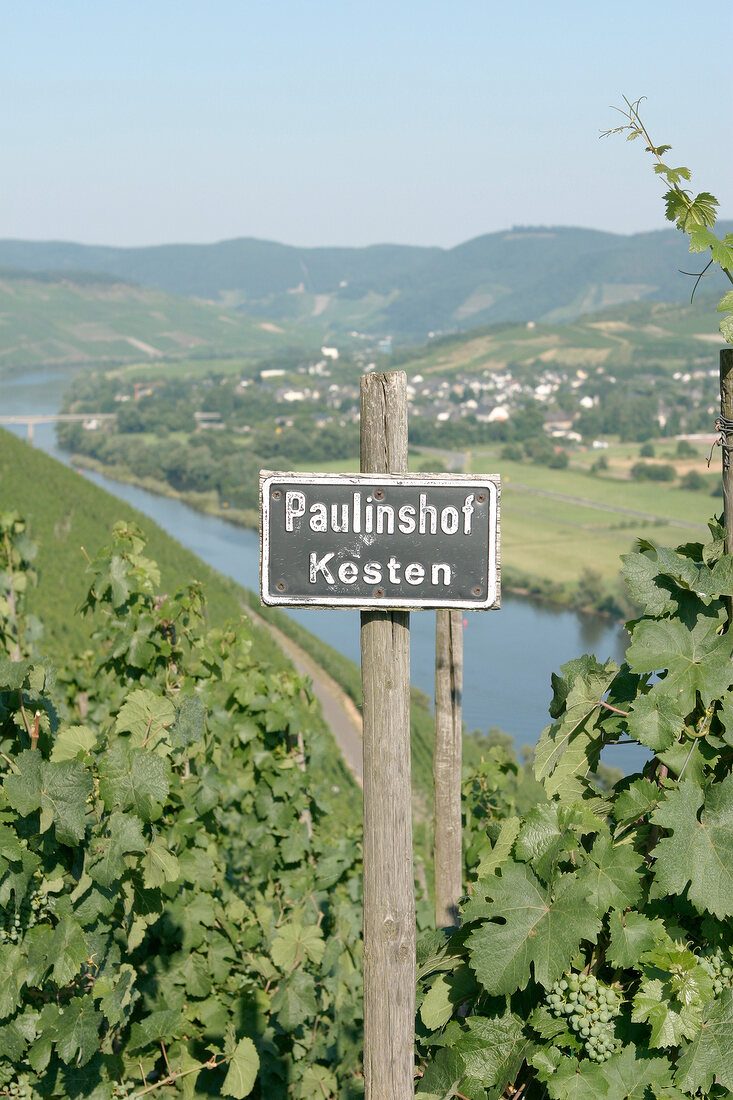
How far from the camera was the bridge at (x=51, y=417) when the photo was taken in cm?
9512

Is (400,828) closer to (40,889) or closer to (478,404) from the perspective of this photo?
(40,889)

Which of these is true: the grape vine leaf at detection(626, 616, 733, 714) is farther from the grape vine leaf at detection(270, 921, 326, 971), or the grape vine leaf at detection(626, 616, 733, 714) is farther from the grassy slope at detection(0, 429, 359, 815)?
the grassy slope at detection(0, 429, 359, 815)

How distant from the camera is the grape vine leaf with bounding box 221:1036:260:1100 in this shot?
124 inches

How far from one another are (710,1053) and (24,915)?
1830 millimetres

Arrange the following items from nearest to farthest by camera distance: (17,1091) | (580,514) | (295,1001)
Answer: (17,1091) → (295,1001) → (580,514)

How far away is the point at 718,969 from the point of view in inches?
83.0

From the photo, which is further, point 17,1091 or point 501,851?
point 17,1091

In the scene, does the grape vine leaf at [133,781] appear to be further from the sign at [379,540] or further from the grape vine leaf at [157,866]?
the sign at [379,540]

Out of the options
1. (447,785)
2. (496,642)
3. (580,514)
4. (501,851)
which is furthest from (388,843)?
(580,514)

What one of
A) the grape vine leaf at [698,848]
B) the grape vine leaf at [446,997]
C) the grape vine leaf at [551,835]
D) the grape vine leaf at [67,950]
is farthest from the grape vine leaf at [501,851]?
the grape vine leaf at [67,950]

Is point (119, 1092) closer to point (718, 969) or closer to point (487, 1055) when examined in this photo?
point (487, 1055)

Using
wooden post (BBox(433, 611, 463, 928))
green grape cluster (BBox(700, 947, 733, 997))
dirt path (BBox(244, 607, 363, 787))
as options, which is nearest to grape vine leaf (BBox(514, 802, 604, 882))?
green grape cluster (BBox(700, 947, 733, 997))

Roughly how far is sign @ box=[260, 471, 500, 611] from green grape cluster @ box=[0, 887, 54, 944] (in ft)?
4.04

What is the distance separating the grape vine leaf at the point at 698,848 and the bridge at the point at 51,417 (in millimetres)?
94216
